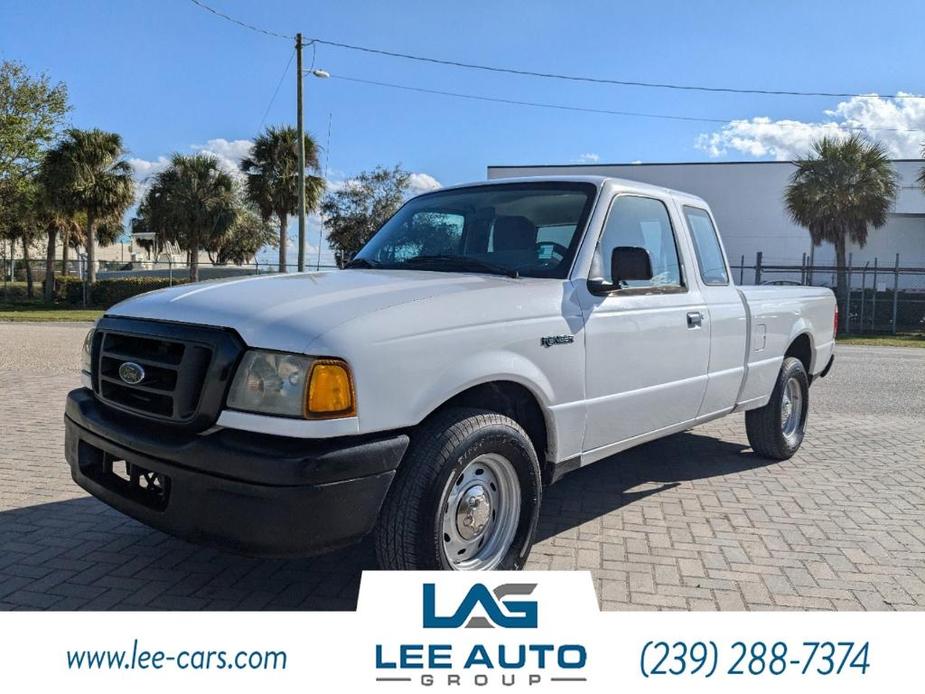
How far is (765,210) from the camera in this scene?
121 ft

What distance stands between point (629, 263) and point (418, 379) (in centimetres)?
141

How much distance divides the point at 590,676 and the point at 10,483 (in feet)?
15.1

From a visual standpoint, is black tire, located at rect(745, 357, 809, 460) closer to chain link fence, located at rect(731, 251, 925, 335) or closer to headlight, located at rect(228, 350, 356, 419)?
headlight, located at rect(228, 350, 356, 419)

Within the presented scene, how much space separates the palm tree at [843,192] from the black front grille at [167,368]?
2922 cm

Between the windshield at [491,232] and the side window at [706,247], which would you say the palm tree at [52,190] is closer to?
the windshield at [491,232]

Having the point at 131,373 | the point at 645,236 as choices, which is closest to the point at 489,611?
the point at 131,373

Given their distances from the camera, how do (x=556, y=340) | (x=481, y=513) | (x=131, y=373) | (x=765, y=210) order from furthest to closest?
1. (x=765, y=210)
2. (x=556, y=340)
3. (x=481, y=513)
4. (x=131, y=373)

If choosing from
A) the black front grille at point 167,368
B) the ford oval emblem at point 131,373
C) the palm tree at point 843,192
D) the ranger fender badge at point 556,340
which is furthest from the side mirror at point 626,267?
the palm tree at point 843,192

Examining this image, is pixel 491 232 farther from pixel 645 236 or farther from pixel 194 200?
pixel 194 200

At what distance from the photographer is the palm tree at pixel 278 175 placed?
3172 centimetres

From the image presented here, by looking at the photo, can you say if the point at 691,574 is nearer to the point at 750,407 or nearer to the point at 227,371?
the point at 750,407

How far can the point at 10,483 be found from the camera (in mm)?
5273

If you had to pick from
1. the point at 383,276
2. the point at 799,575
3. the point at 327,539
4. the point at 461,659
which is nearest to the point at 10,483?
the point at 383,276

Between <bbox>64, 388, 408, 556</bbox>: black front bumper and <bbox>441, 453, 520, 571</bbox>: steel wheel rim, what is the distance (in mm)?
403
